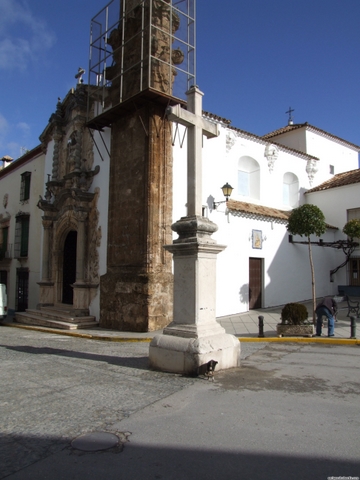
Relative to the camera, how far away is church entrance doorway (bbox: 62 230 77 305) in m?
15.1

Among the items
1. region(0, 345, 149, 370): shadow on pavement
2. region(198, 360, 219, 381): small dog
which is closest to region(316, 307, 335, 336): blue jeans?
region(0, 345, 149, 370): shadow on pavement

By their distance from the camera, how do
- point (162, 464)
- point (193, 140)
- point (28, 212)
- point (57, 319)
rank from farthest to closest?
point (28, 212)
point (57, 319)
point (193, 140)
point (162, 464)

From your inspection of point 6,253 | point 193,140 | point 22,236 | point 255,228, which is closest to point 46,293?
point 22,236

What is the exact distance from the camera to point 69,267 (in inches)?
603

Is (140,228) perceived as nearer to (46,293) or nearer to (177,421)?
(46,293)

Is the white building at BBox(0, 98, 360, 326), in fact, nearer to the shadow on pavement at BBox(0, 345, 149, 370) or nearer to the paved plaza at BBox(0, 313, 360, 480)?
the shadow on pavement at BBox(0, 345, 149, 370)

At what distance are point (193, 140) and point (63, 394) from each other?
429cm

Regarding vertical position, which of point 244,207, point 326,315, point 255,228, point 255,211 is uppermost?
point 244,207

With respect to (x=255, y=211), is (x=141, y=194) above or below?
below

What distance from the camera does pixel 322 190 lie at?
18391 millimetres

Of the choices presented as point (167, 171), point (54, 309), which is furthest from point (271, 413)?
point (54, 309)

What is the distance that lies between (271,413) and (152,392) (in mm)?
1518

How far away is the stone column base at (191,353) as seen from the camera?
5516 millimetres

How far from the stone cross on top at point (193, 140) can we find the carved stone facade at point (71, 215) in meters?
7.23
